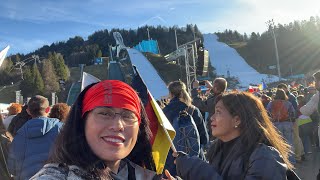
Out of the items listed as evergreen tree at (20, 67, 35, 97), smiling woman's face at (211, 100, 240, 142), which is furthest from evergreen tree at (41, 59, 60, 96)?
smiling woman's face at (211, 100, 240, 142)

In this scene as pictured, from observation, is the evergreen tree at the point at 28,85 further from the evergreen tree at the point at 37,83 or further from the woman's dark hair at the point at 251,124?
the woman's dark hair at the point at 251,124

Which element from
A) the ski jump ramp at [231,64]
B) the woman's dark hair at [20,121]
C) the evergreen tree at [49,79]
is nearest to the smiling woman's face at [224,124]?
the woman's dark hair at [20,121]

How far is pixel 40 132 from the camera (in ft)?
12.3

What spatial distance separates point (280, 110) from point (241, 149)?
5.36 m

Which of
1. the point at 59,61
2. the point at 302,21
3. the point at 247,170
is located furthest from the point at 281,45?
the point at 247,170

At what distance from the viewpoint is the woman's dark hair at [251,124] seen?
255 centimetres

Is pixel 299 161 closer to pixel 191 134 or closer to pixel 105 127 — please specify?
pixel 191 134

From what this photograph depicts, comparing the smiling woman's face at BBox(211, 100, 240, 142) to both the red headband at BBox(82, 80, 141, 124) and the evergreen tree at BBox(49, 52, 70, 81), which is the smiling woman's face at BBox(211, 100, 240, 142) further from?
the evergreen tree at BBox(49, 52, 70, 81)

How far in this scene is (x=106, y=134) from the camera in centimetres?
153

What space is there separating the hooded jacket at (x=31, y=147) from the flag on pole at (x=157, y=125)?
1783mm

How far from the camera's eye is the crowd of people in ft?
4.95

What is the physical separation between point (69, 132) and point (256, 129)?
4.88ft

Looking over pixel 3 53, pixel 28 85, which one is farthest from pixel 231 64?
Result: pixel 3 53

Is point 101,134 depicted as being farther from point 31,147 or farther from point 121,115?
point 31,147
